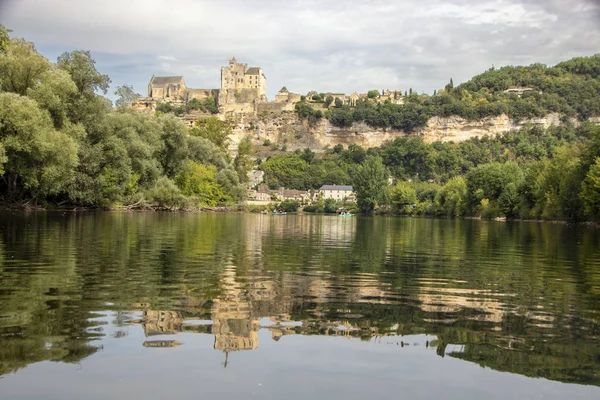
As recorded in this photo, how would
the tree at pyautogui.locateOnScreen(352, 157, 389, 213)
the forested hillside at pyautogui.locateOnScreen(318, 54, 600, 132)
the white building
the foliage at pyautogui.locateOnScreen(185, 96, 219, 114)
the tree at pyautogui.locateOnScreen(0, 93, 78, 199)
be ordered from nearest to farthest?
the tree at pyautogui.locateOnScreen(0, 93, 78, 199) → the tree at pyautogui.locateOnScreen(352, 157, 389, 213) → the white building → the foliage at pyautogui.locateOnScreen(185, 96, 219, 114) → the forested hillside at pyautogui.locateOnScreen(318, 54, 600, 132)

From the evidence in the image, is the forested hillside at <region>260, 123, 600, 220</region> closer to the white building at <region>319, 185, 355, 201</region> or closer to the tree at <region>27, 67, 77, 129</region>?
the white building at <region>319, 185, 355, 201</region>

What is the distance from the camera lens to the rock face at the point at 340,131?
174125 mm

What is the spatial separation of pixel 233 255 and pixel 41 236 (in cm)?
735

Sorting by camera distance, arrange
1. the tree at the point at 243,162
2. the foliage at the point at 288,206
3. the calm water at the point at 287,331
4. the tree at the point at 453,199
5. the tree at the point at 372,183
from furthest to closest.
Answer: the foliage at the point at 288,206, the tree at the point at 372,183, the tree at the point at 243,162, the tree at the point at 453,199, the calm water at the point at 287,331

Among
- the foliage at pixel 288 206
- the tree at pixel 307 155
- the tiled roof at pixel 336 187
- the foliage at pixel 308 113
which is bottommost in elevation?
the foliage at pixel 288 206

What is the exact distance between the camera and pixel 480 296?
33.8 feet

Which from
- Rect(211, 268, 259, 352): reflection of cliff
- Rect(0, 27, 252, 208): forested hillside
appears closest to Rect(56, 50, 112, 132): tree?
Rect(0, 27, 252, 208): forested hillside

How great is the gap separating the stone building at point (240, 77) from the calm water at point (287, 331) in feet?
545

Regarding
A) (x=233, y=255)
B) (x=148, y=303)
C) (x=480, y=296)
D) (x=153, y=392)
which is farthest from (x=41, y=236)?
(x=153, y=392)

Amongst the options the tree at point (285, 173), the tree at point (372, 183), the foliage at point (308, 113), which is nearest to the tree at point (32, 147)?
the tree at point (372, 183)

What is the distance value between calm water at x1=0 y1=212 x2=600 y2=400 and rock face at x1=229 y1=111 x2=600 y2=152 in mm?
161053

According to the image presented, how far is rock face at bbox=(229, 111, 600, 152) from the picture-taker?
174125mm

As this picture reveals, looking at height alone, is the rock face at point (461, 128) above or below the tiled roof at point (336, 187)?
above

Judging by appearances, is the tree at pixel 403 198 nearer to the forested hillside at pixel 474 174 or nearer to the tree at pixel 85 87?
the forested hillside at pixel 474 174
